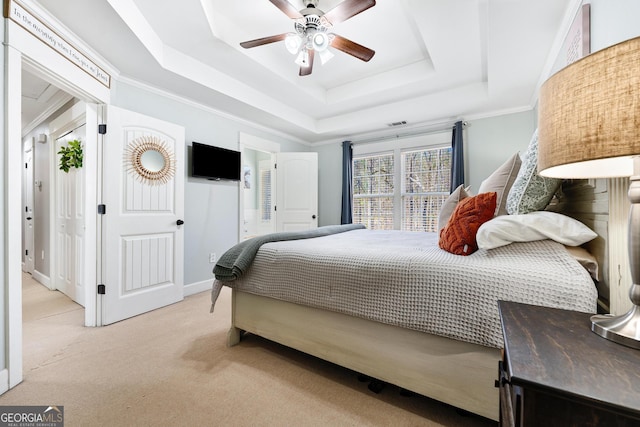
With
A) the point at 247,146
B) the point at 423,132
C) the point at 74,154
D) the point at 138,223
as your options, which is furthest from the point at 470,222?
the point at 74,154

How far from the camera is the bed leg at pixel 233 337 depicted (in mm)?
1986

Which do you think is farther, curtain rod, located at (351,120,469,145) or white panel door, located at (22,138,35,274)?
→ white panel door, located at (22,138,35,274)

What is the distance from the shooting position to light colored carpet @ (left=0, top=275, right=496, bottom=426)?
1.30 m

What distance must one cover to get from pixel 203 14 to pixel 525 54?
9.02 feet

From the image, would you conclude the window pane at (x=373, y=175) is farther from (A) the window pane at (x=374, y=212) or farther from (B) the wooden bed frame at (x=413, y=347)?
(B) the wooden bed frame at (x=413, y=347)

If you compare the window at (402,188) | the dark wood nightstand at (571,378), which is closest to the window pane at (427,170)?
the window at (402,188)

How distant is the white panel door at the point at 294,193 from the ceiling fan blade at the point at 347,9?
2.67m

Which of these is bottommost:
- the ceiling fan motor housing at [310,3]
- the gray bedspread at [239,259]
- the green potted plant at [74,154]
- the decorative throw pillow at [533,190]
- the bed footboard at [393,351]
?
the bed footboard at [393,351]

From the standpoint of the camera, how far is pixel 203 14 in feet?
7.09

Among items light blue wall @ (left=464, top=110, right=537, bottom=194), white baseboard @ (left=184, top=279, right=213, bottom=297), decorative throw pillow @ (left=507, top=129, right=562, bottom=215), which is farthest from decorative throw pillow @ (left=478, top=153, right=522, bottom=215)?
white baseboard @ (left=184, top=279, right=213, bottom=297)

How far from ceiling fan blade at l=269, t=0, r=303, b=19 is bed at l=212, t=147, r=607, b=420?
64.5 inches

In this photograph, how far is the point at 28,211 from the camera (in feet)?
14.1

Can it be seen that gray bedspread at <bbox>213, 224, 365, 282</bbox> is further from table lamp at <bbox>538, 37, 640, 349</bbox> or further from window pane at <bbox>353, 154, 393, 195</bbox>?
window pane at <bbox>353, 154, 393, 195</bbox>

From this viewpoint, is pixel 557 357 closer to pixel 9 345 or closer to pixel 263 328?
pixel 263 328
